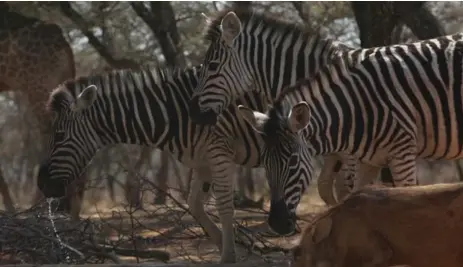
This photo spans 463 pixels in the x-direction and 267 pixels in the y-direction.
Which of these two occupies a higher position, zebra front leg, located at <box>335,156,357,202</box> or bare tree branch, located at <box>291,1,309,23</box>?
bare tree branch, located at <box>291,1,309,23</box>

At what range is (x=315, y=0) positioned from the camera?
17.3 metres

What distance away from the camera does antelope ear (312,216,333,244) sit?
430 centimetres

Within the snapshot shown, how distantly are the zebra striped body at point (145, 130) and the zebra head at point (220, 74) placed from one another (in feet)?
0.55

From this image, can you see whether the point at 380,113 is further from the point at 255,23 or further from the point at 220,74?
the point at 255,23

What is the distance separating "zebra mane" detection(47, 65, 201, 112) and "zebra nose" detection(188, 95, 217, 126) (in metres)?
0.72

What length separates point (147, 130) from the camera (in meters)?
7.43

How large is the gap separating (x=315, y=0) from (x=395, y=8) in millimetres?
6189

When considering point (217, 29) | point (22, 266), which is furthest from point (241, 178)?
point (22, 266)

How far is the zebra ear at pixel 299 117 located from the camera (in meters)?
6.01

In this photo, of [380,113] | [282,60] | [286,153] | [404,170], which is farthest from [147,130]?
[404,170]

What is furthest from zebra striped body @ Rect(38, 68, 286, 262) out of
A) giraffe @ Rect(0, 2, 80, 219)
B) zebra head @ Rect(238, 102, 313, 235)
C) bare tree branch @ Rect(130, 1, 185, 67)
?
bare tree branch @ Rect(130, 1, 185, 67)

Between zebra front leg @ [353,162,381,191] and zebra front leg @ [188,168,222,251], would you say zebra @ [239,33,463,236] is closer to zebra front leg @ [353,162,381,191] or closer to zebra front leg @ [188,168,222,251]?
zebra front leg @ [353,162,381,191]

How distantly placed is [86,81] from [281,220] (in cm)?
263

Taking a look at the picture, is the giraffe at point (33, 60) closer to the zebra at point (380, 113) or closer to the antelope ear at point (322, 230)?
the zebra at point (380, 113)
